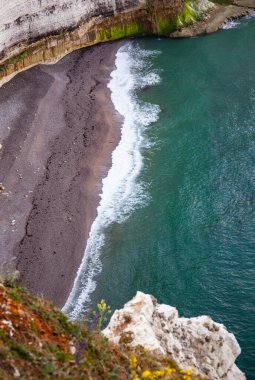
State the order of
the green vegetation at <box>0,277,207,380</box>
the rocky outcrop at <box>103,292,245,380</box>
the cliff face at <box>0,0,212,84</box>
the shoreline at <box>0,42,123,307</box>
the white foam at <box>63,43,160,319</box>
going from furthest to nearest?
the cliff face at <box>0,0,212,84</box>, the shoreline at <box>0,42,123,307</box>, the white foam at <box>63,43,160,319</box>, the rocky outcrop at <box>103,292,245,380</box>, the green vegetation at <box>0,277,207,380</box>

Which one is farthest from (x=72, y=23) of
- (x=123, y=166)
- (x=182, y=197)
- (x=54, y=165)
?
(x=182, y=197)

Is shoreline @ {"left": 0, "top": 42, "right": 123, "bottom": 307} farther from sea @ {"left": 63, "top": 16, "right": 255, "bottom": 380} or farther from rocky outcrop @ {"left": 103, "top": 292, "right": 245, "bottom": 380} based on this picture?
rocky outcrop @ {"left": 103, "top": 292, "right": 245, "bottom": 380}

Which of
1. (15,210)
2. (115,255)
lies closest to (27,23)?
(15,210)

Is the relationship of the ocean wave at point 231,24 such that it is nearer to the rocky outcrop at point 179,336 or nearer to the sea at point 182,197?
the sea at point 182,197

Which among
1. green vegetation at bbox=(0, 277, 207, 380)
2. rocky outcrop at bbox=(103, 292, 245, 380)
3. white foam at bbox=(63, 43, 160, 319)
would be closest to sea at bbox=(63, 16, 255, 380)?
white foam at bbox=(63, 43, 160, 319)

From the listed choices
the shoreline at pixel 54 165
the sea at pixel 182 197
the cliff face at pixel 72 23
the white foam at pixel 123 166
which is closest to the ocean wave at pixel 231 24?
the cliff face at pixel 72 23

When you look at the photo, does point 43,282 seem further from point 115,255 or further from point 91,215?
point 91,215

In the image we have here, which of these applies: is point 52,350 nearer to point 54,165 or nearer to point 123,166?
point 54,165
